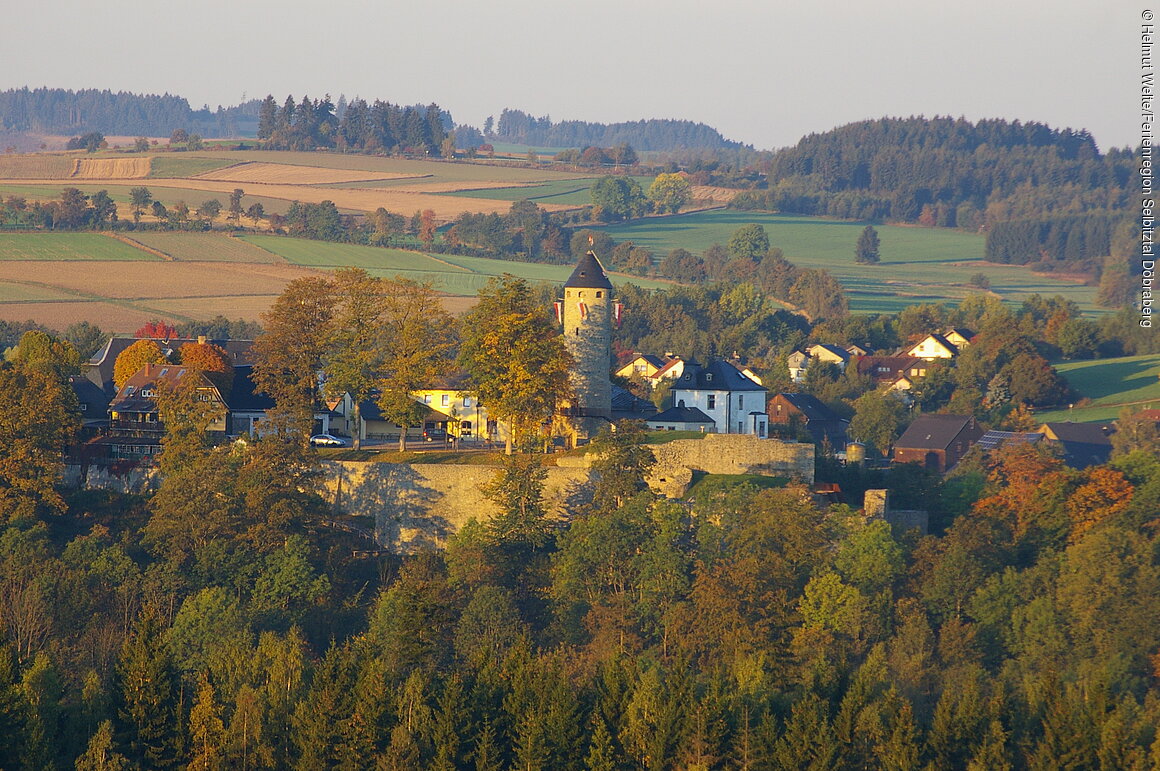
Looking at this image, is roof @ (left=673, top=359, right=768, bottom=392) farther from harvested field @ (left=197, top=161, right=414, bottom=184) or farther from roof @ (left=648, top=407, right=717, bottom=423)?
harvested field @ (left=197, top=161, right=414, bottom=184)

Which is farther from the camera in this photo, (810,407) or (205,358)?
(810,407)

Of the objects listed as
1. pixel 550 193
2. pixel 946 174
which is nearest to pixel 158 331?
pixel 550 193

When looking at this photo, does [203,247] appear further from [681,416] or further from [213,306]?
[681,416]

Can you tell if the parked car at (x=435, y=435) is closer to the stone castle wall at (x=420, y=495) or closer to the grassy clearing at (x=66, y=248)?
the stone castle wall at (x=420, y=495)

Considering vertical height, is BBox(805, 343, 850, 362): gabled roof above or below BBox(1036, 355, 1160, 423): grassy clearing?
above

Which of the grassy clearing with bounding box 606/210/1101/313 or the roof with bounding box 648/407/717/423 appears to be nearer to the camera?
the roof with bounding box 648/407/717/423

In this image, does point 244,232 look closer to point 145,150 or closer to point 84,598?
point 145,150

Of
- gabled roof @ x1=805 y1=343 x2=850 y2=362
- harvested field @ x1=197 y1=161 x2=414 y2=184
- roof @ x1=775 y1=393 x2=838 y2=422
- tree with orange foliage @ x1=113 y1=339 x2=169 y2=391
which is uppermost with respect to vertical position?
harvested field @ x1=197 y1=161 x2=414 y2=184

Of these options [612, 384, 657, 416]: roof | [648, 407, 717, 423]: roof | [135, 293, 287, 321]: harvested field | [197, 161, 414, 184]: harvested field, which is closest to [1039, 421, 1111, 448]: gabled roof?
[648, 407, 717, 423]: roof
